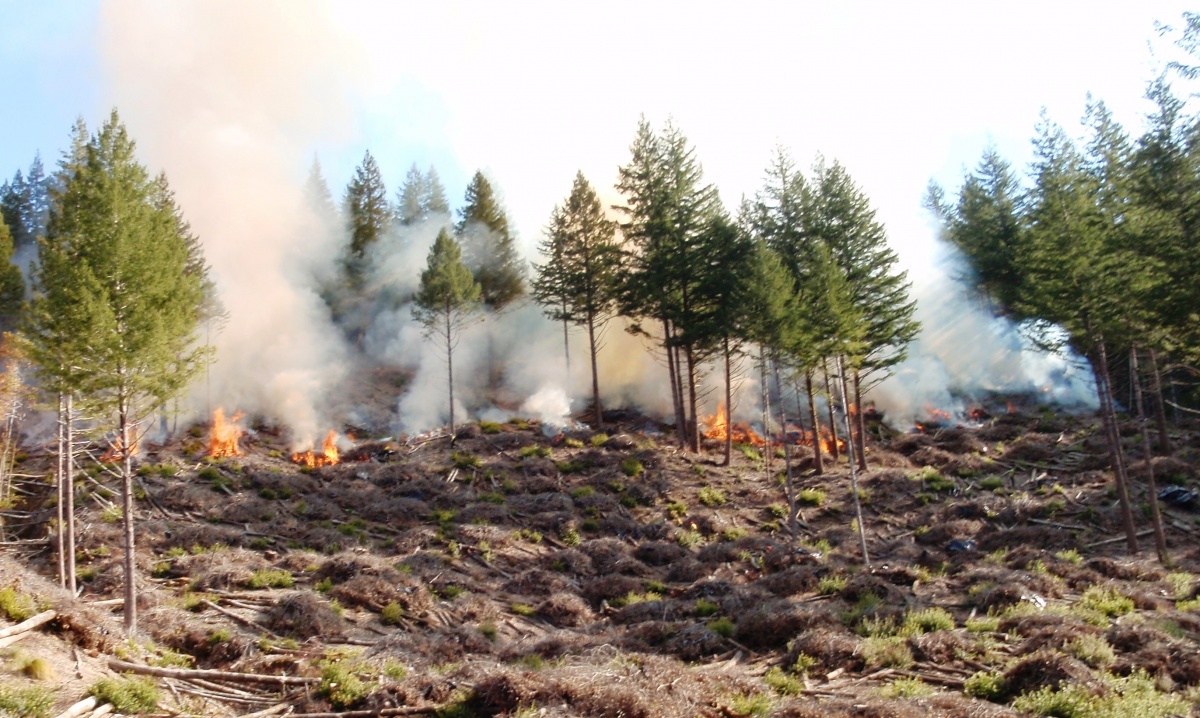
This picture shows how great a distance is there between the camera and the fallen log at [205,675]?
11953 mm

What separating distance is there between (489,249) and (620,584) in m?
40.4

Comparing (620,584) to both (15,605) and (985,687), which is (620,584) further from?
(15,605)

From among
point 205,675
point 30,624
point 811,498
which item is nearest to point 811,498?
point 811,498

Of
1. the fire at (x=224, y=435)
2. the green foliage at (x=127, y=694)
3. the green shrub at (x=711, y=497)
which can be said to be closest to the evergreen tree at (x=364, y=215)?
the fire at (x=224, y=435)

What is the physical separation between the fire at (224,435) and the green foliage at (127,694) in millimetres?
24760

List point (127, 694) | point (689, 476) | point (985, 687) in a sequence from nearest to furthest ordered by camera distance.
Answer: point (127, 694), point (985, 687), point (689, 476)

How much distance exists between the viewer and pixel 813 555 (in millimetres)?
25016

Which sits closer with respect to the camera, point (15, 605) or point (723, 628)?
point (15, 605)

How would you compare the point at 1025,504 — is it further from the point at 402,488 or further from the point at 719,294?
the point at 402,488

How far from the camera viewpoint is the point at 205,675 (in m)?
13.0

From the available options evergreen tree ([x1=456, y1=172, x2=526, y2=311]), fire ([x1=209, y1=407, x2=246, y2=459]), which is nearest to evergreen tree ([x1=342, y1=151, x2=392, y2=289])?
evergreen tree ([x1=456, y1=172, x2=526, y2=311])

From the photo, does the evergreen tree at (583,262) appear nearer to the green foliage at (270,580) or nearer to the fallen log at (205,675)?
the green foliage at (270,580)

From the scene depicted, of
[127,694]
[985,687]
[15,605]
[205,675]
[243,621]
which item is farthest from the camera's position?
[243,621]

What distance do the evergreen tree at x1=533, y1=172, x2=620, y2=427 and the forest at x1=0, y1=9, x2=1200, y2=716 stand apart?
197 millimetres
